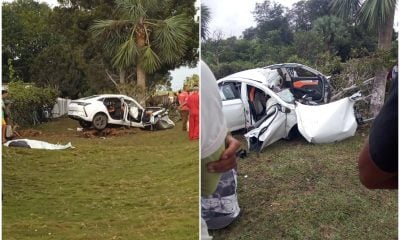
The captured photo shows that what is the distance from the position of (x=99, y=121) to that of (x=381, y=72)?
1250mm

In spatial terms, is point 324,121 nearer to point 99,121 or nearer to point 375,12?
point 375,12

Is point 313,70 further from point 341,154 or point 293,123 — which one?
point 341,154

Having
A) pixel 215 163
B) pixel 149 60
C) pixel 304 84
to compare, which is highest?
pixel 149 60

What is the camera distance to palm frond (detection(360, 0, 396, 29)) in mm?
1920

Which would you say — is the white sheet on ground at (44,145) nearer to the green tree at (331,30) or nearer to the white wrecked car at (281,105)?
the white wrecked car at (281,105)

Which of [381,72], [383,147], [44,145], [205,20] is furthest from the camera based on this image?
[44,145]

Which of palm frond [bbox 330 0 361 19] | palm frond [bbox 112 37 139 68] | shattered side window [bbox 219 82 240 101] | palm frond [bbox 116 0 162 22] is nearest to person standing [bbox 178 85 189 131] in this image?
shattered side window [bbox 219 82 240 101]

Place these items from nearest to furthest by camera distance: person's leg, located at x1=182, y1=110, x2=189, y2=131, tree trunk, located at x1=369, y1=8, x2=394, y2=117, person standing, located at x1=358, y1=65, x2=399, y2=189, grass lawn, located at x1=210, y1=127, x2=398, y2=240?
person standing, located at x1=358, y1=65, x2=399, y2=189
tree trunk, located at x1=369, y1=8, x2=394, y2=117
grass lawn, located at x1=210, y1=127, x2=398, y2=240
person's leg, located at x1=182, y1=110, x2=189, y2=131

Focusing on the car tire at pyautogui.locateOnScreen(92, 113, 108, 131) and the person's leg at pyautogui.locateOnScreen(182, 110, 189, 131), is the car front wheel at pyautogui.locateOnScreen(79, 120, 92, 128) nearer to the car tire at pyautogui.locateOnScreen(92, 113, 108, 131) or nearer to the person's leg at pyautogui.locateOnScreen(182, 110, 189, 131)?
the car tire at pyautogui.locateOnScreen(92, 113, 108, 131)

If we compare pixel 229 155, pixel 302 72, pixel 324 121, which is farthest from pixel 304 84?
pixel 229 155

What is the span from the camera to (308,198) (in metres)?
2.00

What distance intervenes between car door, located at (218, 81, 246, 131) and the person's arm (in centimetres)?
58

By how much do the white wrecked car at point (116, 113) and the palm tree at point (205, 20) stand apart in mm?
387

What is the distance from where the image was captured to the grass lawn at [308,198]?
6.40 ft
